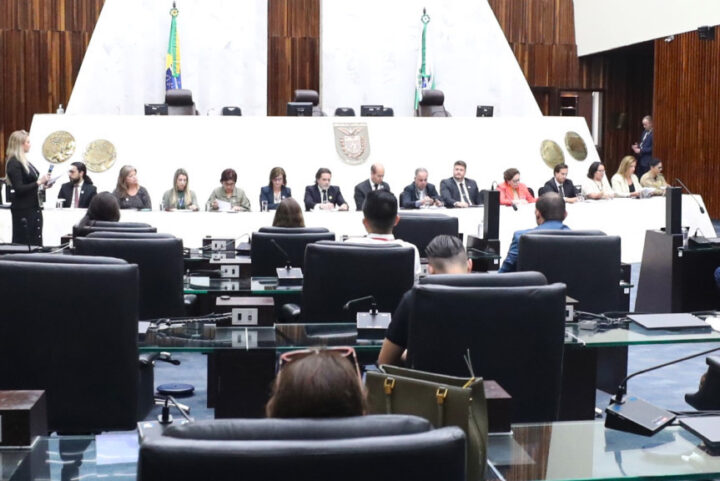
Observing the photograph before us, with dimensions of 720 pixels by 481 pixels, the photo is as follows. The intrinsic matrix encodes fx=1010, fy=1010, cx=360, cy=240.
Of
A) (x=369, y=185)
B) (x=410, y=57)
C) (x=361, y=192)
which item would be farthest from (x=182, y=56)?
(x=361, y=192)

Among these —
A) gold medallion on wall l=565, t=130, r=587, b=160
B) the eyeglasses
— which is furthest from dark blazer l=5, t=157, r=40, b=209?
gold medallion on wall l=565, t=130, r=587, b=160

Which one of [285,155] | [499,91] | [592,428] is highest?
[499,91]

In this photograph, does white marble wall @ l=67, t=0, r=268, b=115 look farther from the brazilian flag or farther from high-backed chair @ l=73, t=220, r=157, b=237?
high-backed chair @ l=73, t=220, r=157, b=237

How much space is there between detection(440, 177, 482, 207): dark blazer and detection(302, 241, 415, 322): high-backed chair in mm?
6737

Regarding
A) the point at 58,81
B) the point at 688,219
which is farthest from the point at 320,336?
the point at 58,81

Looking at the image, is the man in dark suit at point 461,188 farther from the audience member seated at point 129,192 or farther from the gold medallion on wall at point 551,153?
the audience member seated at point 129,192

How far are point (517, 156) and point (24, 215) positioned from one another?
625cm

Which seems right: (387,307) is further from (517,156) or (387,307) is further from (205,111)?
(205,111)

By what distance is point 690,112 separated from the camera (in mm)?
15227

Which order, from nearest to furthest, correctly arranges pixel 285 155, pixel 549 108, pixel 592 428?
pixel 592 428
pixel 285 155
pixel 549 108

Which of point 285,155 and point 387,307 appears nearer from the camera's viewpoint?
point 387,307

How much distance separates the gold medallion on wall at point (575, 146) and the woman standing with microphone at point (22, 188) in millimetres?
6997

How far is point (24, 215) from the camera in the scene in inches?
344

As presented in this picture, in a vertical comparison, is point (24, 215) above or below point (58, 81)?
below
